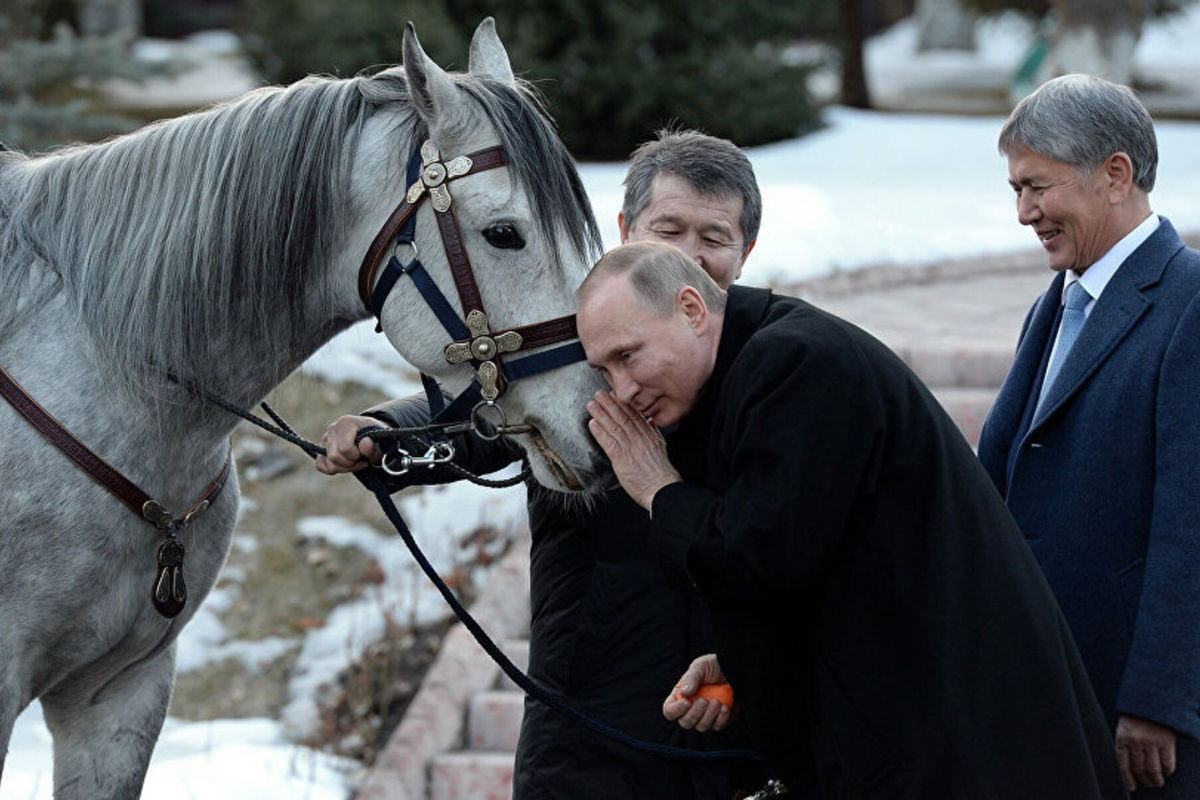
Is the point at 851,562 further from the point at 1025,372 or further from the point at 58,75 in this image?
the point at 58,75

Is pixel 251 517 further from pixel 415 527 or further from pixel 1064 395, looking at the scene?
pixel 1064 395

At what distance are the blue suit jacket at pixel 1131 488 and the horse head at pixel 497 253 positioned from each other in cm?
84

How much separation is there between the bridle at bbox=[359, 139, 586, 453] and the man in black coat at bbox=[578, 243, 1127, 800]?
36cm

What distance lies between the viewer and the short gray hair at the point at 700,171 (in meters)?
2.76

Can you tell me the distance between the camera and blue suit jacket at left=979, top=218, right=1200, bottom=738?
242cm

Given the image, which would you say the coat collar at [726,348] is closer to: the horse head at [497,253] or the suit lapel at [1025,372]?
the horse head at [497,253]

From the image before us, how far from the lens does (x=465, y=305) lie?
8.31ft

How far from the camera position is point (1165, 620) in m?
2.42

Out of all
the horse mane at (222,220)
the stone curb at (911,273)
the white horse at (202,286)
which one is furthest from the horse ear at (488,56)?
the stone curb at (911,273)

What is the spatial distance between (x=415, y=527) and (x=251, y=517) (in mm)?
782

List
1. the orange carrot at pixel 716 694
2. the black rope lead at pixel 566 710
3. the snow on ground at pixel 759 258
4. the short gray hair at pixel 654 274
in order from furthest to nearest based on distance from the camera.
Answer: the snow on ground at pixel 759 258, the black rope lead at pixel 566 710, the orange carrot at pixel 716 694, the short gray hair at pixel 654 274

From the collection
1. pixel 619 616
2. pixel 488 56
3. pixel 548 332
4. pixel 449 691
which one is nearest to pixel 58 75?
pixel 449 691

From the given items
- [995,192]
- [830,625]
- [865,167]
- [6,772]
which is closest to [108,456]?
[830,625]

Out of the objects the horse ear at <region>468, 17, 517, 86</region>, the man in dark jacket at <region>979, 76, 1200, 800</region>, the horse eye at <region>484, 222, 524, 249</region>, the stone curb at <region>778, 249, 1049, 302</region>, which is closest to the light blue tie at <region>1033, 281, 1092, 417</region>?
the man in dark jacket at <region>979, 76, 1200, 800</region>
